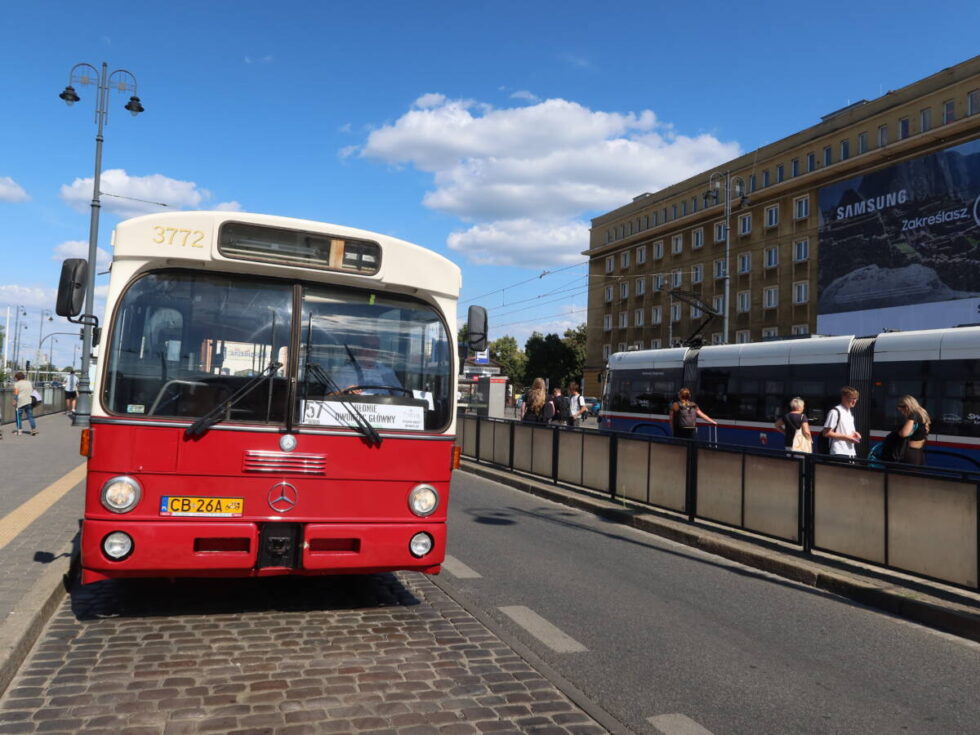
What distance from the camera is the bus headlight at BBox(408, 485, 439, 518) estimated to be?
5.43 metres

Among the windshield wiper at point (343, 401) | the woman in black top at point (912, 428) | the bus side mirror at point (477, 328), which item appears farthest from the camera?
the woman in black top at point (912, 428)

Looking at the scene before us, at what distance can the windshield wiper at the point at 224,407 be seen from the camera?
196 inches

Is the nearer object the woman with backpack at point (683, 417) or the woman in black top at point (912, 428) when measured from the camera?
the woman in black top at point (912, 428)

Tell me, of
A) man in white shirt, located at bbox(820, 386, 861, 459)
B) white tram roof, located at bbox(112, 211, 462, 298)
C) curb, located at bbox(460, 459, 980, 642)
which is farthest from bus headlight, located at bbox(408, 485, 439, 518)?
man in white shirt, located at bbox(820, 386, 861, 459)

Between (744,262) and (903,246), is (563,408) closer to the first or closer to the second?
(903,246)

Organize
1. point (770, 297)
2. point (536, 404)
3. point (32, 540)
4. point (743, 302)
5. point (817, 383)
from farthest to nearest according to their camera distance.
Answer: point (743, 302)
point (770, 297)
point (817, 383)
point (536, 404)
point (32, 540)

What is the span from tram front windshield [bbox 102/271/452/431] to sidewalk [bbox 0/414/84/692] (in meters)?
1.28

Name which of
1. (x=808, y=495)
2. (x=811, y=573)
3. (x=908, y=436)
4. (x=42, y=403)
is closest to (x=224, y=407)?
(x=811, y=573)

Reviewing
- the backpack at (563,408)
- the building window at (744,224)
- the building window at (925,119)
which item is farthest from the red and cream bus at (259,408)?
the building window at (744,224)

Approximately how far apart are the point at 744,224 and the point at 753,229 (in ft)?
3.66

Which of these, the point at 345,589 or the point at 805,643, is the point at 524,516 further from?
the point at 805,643

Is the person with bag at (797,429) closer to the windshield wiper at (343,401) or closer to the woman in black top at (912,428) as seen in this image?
the woman in black top at (912,428)

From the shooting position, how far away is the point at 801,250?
4900cm

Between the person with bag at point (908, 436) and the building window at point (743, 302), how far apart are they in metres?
45.7
